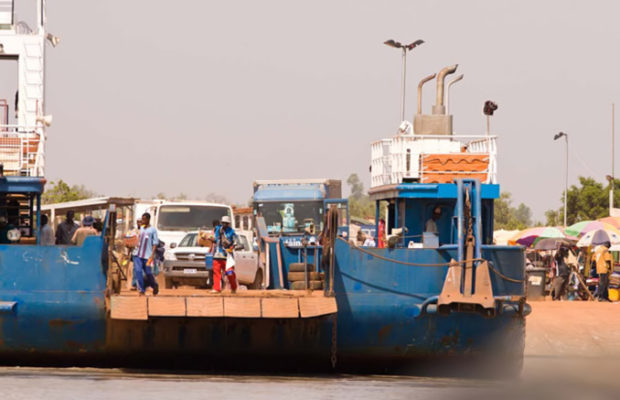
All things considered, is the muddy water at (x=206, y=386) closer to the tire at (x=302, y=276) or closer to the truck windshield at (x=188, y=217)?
the tire at (x=302, y=276)

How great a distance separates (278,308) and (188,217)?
40.4 feet

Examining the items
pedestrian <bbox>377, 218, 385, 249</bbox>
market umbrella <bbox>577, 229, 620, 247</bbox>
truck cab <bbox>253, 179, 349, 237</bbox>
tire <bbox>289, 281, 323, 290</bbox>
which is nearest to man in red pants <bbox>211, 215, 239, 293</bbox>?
tire <bbox>289, 281, 323, 290</bbox>

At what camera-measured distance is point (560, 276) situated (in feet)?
105

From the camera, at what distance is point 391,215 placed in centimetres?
2400

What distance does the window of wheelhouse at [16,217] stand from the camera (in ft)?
72.2

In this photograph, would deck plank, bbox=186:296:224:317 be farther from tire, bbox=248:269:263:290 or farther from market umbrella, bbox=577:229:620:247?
market umbrella, bbox=577:229:620:247

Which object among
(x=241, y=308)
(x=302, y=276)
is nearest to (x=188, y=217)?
(x=302, y=276)

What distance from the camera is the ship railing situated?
71.7 feet

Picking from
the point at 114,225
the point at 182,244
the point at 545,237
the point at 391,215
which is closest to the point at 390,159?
the point at 391,215

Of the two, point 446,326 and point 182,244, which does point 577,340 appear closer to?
point 446,326

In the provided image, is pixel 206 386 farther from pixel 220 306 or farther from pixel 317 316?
pixel 317 316

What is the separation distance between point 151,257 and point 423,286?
4.18 m

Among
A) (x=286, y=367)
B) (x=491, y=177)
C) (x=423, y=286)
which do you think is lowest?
(x=286, y=367)

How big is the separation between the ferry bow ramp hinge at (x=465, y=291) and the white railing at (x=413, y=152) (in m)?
3.50
